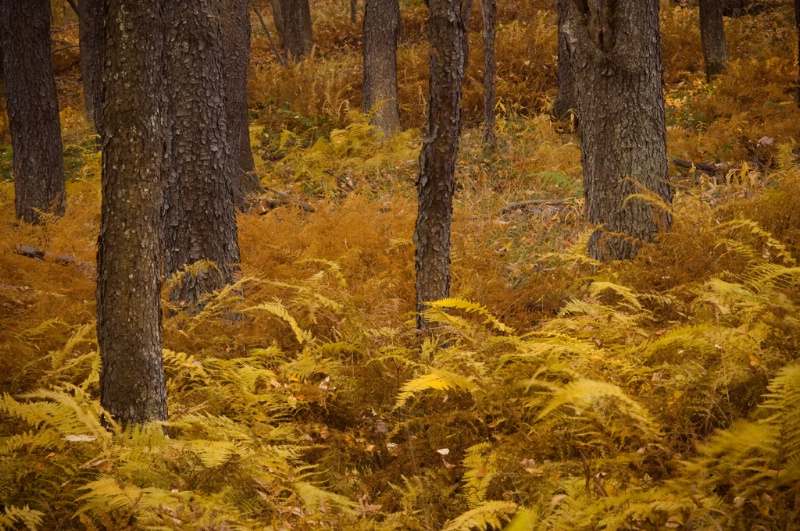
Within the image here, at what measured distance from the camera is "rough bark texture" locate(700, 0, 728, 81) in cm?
1264

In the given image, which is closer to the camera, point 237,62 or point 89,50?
point 237,62

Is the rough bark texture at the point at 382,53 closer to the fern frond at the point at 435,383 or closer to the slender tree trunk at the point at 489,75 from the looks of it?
the slender tree trunk at the point at 489,75

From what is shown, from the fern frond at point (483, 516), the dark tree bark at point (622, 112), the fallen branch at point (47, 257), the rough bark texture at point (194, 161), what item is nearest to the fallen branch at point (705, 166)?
the dark tree bark at point (622, 112)

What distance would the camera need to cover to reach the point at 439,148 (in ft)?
14.1

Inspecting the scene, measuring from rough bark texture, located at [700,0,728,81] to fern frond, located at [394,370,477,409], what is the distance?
11384mm

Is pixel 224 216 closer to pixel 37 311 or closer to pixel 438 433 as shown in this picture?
pixel 37 311

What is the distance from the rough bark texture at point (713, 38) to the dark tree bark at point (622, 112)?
8188 millimetres

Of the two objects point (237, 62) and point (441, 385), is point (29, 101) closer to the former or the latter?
point (237, 62)

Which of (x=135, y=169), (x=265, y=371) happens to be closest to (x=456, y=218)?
(x=265, y=371)

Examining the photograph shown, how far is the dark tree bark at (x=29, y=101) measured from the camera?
9.12 m

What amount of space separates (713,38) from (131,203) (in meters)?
12.5

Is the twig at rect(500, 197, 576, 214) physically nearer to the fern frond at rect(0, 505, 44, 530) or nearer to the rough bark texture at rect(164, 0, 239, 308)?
the rough bark texture at rect(164, 0, 239, 308)

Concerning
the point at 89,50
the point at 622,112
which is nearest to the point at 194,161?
the point at 622,112

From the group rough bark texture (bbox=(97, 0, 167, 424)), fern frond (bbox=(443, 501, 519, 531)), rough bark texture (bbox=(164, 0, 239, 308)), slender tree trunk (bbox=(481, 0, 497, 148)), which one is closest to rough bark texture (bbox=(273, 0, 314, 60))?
slender tree trunk (bbox=(481, 0, 497, 148))
